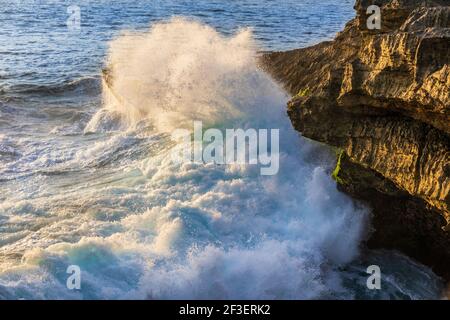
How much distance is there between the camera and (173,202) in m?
10.6

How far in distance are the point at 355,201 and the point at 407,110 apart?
2.95 meters

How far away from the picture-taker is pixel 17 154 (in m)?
14.4

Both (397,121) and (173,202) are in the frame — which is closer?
(397,121)

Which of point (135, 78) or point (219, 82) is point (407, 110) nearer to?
point (219, 82)

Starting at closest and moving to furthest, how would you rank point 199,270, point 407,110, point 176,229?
point 407,110 → point 199,270 → point 176,229

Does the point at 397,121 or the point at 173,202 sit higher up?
the point at 397,121

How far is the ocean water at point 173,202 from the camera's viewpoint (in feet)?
28.9

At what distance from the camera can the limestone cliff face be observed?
7.48 meters

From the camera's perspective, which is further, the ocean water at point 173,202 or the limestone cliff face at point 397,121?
the ocean water at point 173,202

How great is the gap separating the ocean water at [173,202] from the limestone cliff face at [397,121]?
1.62ft

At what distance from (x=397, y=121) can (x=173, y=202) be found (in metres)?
4.36

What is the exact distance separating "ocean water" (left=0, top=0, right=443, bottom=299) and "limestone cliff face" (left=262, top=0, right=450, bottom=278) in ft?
1.62

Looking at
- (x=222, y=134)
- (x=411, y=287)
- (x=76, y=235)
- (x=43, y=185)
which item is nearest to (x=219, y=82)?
(x=222, y=134)

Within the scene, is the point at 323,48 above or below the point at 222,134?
above
